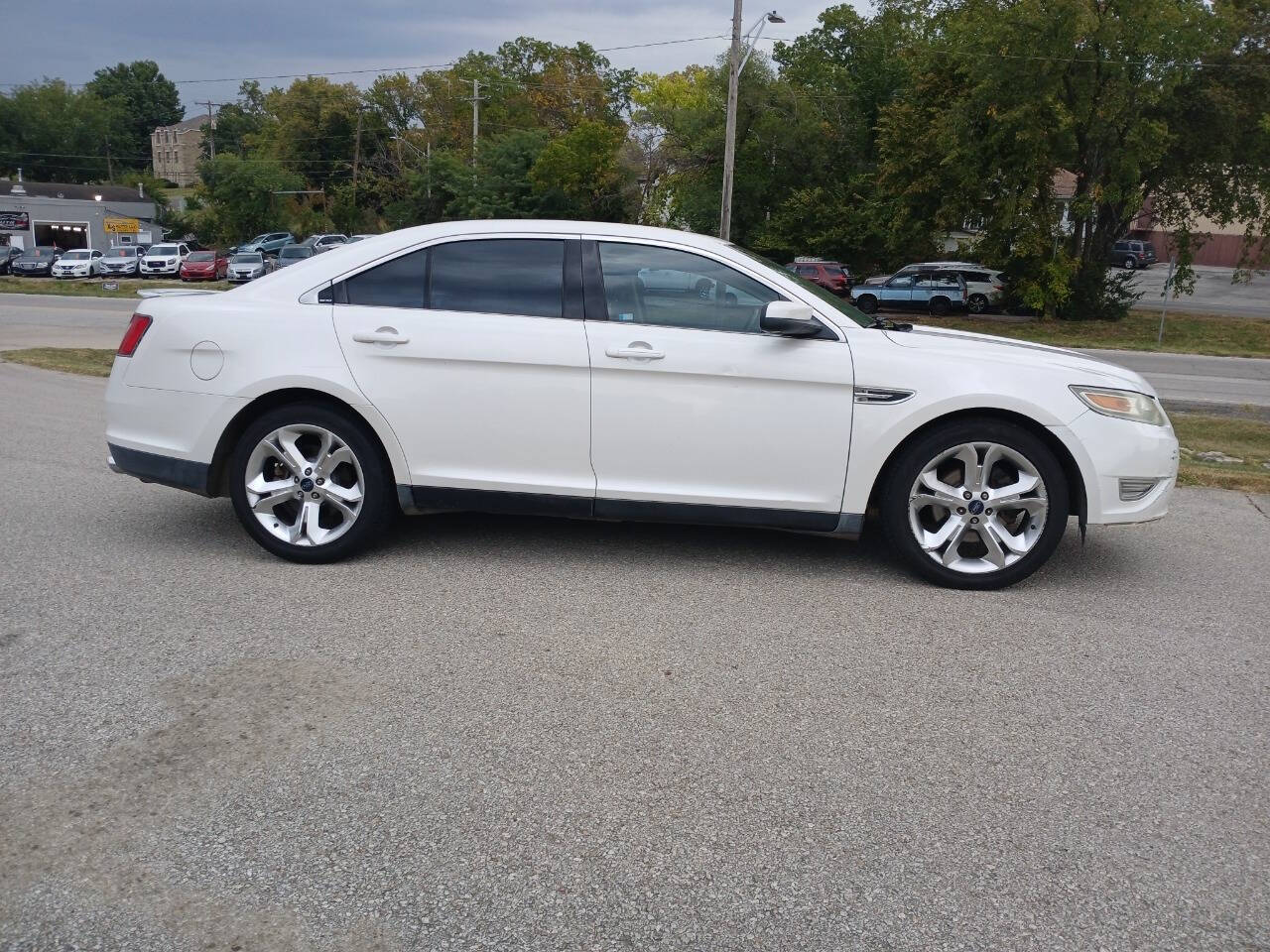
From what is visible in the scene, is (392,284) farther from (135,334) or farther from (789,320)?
(789,320)

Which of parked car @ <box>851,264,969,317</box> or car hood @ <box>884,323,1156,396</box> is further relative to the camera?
parked car @ <box>851,264,969,317</box>

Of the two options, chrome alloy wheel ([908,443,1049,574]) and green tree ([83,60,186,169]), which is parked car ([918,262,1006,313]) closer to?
chrome alloy wheel ([908,443,1049,574])

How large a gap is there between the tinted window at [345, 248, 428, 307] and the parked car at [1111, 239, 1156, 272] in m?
58.1

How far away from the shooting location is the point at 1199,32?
30203 mm

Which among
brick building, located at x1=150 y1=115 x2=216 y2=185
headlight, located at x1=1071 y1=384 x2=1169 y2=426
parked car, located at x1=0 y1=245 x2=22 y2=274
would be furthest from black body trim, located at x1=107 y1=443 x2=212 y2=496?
brick building, located at x1=150 y1=115 x2=216 y2=185

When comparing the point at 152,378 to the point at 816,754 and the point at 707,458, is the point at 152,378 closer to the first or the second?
the point at 707,458

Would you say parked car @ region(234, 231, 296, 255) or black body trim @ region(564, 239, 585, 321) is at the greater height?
parked car @ region(234, 231, 296, 255)

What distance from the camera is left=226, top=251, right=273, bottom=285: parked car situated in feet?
142

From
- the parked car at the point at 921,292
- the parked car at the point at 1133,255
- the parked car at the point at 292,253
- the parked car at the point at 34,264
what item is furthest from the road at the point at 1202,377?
the parked car at the point at 34,264

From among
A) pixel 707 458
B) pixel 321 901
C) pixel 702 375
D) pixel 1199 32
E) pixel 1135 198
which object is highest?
pixel 1199 32

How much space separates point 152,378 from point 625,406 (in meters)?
2.41

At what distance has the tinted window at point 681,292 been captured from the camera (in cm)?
538

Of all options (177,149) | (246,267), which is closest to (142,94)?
(177,149)

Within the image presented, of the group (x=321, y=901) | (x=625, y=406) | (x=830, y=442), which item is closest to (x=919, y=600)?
(x=830, y=442)
